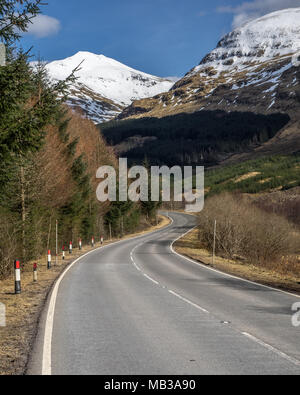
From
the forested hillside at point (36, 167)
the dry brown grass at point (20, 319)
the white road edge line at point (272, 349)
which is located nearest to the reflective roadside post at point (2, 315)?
the dry brown grass at point (20, 319)

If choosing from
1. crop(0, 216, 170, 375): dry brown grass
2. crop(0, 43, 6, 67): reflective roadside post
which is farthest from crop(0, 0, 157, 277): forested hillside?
crop(0, 216, 170, 375): dry brown grass

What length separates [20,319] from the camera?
363 inches

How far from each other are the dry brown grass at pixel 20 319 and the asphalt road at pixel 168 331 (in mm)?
236

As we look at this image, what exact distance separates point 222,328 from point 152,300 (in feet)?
11.9

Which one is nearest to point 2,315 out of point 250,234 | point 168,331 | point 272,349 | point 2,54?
point 168,331

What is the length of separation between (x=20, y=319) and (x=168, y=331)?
3496 mm

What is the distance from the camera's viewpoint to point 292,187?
105125 mm

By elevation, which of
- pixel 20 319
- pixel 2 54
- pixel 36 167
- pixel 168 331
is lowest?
pixel 20 319

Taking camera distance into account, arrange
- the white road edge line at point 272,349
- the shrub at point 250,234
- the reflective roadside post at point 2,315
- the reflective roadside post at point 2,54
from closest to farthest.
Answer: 1. the white road edge line at point 272,349
2. the reflective roadside post at point 2,315
3. the reflective roadside post at point 2,54
4. the shrub at point 250,234

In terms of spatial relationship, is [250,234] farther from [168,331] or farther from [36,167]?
[168,331]

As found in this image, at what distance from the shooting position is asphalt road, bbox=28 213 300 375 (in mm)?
5840

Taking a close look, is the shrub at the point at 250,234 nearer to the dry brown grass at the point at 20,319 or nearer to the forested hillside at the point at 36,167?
the forested hillside at the point at 36,167

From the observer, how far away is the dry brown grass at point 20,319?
6.26 meters
